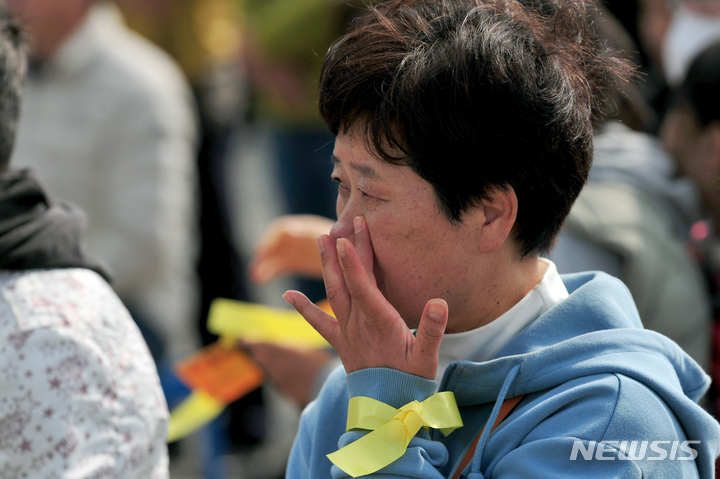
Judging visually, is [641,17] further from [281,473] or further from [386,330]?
[386,330]

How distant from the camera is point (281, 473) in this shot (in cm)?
440

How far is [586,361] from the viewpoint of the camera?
1.44m

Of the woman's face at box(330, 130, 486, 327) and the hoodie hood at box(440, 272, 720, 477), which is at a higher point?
the woman's face at box(330, 130, 486, 327)

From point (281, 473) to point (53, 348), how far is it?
284 cm

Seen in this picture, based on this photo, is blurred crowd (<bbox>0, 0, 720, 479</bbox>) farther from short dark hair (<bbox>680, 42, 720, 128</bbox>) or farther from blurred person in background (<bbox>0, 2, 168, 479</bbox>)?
blurred person in background (<bbox>0, 2, 168, 479</bbox>)

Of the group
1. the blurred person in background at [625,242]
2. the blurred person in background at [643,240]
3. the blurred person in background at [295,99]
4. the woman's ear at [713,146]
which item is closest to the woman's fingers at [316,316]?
the blurred person in background at [625,242]

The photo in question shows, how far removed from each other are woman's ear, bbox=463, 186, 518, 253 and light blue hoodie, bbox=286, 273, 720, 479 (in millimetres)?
173

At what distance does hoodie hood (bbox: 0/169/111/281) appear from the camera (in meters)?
1.87

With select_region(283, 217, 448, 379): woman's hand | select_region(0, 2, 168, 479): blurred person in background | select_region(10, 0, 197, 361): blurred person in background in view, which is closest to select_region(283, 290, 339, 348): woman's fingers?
select_region(283, 217, 448, 379): woman's hand

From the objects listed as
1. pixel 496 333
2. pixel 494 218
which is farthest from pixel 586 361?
pixel 494 218

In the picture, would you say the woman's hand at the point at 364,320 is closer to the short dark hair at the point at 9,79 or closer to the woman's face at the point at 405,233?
the woman's face at the point at 405,233

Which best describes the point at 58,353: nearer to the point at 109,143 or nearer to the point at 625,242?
the point at 625,242

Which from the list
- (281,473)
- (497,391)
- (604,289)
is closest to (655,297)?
(604,289)

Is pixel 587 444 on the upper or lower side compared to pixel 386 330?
lower
